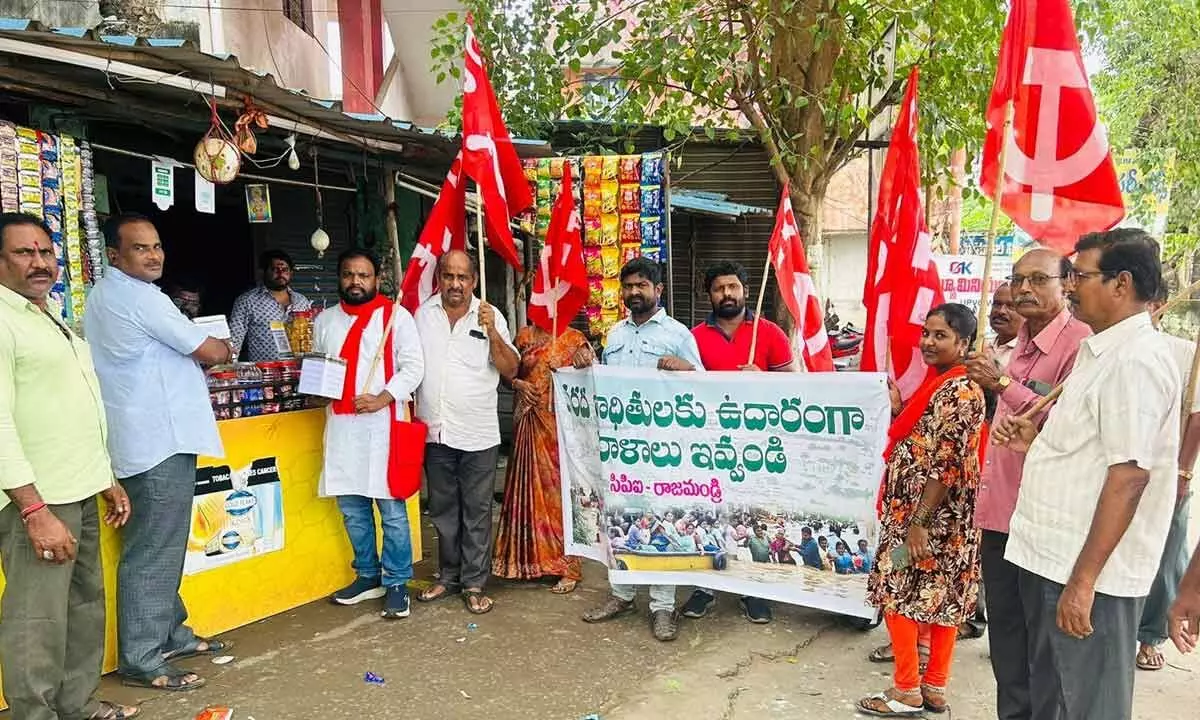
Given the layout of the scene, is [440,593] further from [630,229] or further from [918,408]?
[918,408]

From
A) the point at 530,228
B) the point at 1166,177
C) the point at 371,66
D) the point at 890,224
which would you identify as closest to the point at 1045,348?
the point at 890,224

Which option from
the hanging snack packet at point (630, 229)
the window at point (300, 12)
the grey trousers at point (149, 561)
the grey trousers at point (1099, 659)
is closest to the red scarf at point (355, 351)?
the grey trousers at point (149, 561)

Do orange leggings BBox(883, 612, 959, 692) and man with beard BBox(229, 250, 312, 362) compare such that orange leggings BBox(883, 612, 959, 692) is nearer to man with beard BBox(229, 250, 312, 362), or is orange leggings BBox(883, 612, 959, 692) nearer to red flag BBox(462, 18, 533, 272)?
red flag BBox(462, 18, 533, 272)

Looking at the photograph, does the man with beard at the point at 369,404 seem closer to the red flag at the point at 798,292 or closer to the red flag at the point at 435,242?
the red flag at the point at 435,242

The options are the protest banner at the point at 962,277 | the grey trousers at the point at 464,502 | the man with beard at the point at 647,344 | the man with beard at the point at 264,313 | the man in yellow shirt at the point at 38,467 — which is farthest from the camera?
the protest banner at the point at 962,277

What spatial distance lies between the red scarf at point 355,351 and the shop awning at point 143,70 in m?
1.17

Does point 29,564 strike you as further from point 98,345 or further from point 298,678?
point 298,678

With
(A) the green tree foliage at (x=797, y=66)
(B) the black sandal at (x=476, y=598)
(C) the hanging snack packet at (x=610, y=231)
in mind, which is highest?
(A) the green tree foliage at (x=797, y=66)

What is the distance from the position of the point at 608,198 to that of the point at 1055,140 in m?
3.09

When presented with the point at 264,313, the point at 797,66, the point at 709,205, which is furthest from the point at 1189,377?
the point at 709,205

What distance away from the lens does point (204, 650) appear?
3.87m

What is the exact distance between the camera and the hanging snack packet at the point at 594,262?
5598 millimetres

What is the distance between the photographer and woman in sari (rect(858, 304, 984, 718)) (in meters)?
3.06

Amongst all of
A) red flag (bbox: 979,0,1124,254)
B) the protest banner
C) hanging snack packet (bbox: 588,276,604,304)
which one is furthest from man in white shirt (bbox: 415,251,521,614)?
the protest banner
